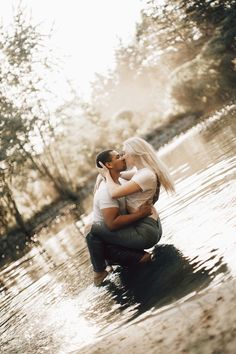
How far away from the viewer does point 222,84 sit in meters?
34.8

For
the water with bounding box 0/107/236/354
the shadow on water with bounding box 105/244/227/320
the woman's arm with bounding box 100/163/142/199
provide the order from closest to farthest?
the shadow on water with bounding box 105/244/227/320, the water with bounding box 0/107/236/354, the woman's arm with bounding box 100/163/142/199

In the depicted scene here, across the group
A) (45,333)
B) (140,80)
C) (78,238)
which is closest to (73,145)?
(78,238)

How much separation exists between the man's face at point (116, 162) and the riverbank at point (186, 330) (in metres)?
2.32

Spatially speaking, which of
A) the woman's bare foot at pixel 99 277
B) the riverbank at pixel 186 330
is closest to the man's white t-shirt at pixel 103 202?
the woman's bare foot at pixel 99 277

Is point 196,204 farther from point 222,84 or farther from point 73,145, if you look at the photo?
point 73,145

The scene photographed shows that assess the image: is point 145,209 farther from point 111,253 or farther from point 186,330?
point 186,330

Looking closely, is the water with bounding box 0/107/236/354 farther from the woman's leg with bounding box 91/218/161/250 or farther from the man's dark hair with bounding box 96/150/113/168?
the man's dark hair with bounding box 96/150/113/168

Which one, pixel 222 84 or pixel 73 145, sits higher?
pixel 73 145

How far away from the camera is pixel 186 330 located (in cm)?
339

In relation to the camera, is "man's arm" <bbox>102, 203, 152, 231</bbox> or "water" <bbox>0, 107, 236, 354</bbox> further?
"man's arm" <bbox>102, 203, 152, 231</bbox>

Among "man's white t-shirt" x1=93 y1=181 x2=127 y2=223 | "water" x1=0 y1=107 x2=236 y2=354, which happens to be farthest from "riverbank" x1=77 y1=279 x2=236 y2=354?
"man's white t-shirt" x1=93 y1=181 x2=127 y2=223

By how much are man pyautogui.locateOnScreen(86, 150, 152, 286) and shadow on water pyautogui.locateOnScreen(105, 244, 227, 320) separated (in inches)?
7.7

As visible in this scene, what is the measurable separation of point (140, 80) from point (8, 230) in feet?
311

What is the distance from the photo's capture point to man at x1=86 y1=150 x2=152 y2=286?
5859 millimetres
